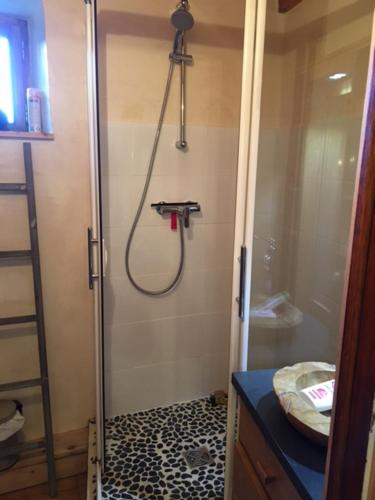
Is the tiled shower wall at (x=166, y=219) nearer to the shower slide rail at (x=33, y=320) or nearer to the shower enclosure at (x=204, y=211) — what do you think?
the shower enclosure at (x=204, y=211)

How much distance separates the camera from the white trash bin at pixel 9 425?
1849mm

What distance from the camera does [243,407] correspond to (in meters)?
1.30

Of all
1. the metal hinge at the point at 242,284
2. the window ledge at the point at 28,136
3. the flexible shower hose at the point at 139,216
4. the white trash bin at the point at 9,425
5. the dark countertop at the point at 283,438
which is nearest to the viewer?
the dark countertop at the point at 283,438

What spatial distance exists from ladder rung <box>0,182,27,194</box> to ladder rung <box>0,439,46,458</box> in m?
1.28

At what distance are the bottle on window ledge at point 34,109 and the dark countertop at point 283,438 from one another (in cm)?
143

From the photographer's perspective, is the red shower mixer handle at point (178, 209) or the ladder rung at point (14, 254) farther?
the red shower mixer handle at point (178, 209)

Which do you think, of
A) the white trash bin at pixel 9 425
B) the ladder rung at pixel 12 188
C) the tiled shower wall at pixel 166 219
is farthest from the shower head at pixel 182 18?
the white trash bin at pixel 9 425

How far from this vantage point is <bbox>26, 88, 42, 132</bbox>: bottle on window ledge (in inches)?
69.5

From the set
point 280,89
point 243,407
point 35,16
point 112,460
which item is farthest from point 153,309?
point 35,16

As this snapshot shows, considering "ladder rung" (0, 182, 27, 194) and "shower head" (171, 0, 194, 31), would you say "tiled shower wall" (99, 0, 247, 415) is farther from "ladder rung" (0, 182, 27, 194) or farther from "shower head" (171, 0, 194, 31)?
"ladder rung" (0, 182, 27, 194)

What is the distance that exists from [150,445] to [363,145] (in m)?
1.98

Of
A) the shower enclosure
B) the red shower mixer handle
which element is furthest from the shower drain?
the red shower mixer handle

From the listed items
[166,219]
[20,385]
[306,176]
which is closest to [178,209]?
[166,219]

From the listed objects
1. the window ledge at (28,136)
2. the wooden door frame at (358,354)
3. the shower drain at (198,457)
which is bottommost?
the shower drain at (198,457)
